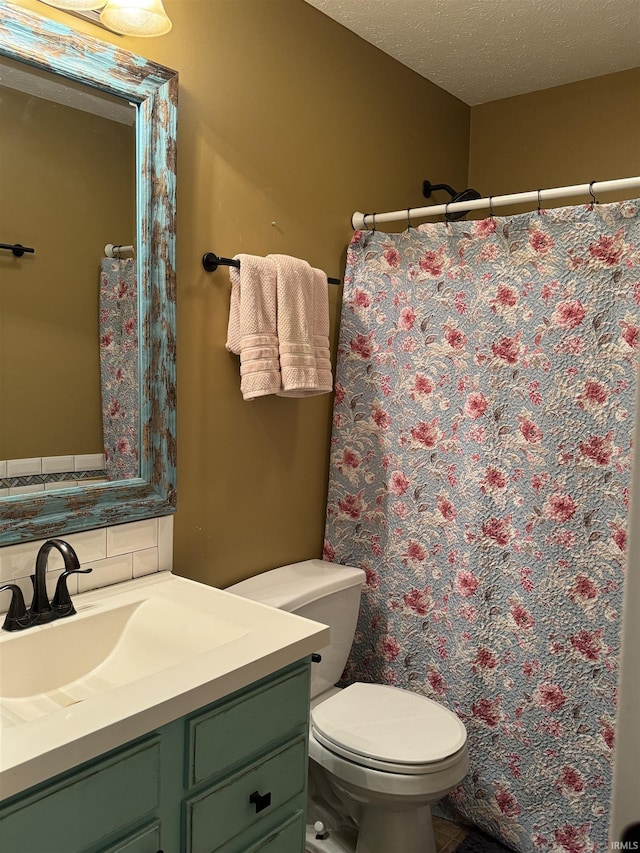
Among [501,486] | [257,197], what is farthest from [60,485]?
[501,486]

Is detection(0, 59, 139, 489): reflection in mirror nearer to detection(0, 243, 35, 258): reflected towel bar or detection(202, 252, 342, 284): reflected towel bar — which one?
detection(0, 243, 35, 258): reflected towel bar

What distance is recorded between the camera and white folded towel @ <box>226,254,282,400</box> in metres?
1.90

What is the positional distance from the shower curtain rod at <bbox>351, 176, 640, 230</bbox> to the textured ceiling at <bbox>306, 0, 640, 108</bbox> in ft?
1.70

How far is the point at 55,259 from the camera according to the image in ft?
5.10

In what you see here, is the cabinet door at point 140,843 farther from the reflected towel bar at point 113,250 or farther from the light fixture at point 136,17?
the light fixture at point 136,17

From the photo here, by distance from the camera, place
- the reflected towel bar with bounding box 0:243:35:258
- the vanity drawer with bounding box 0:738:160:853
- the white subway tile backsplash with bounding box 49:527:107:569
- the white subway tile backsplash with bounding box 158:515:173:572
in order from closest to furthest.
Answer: the vanity drawer with bounding box 0:738:160:853
the reflected towel bar with bounding box 0:243:35:258
the white subway tile backsplash with bounding box 49:527:107:569
the white subway tile backsplash with bounding box 158:515:173:572

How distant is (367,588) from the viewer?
2379mm

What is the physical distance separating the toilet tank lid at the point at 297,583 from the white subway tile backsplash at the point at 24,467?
0.68 metres

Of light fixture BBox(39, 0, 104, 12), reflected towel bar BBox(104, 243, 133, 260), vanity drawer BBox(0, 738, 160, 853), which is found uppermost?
light fixture BBox(39, 0, 104, 12)

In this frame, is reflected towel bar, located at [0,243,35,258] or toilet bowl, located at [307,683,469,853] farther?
toilet bowl, located at [307,683,469,853]

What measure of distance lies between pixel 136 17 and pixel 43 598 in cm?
126

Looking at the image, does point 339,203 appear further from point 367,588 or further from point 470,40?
point 367,588

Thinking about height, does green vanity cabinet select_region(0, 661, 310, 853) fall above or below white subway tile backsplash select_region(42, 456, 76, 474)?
below

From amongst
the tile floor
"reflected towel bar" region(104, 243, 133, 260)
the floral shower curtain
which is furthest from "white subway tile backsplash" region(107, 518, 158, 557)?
the tile floor
